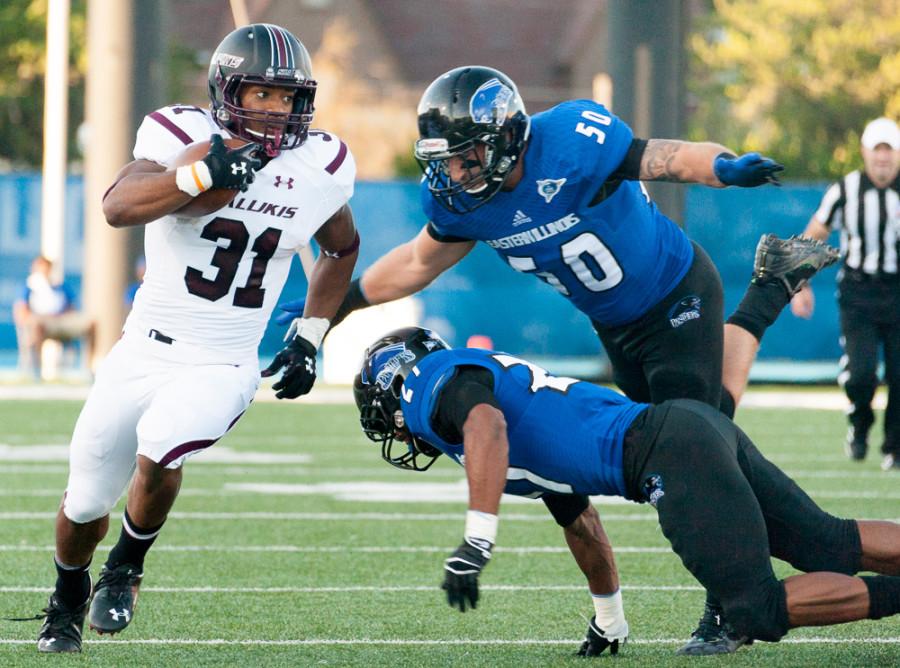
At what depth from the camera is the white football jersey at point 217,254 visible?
163 inches

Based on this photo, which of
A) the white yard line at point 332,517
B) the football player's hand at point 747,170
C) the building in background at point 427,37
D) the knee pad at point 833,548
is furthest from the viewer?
the building in background at point 427,37

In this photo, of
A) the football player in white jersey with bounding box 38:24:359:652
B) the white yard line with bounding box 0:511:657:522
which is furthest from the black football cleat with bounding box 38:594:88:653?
the white yard line with bounding box 0:511:657:522

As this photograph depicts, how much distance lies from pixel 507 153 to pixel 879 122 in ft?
15.2

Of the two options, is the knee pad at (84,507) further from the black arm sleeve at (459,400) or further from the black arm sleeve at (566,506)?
the black arm sleeve at (566,506)

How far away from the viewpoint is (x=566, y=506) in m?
4.03

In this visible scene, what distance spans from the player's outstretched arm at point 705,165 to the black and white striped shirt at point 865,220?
13.8 feet

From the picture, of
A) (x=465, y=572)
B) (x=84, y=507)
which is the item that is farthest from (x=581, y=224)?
(x=84, y=507)

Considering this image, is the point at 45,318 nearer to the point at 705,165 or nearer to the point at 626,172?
the point at 626,172

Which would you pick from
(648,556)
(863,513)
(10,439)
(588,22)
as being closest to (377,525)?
(648,556)

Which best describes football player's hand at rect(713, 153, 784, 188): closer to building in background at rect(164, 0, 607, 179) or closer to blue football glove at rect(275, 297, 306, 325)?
blue football glove at rect(275, 297, 306, 325)

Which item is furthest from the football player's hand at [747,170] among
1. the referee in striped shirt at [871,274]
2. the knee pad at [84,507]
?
the referee in striped shirt at [871,274]

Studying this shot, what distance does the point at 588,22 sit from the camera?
35781 mm

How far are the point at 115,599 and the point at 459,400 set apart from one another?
115 centimetres

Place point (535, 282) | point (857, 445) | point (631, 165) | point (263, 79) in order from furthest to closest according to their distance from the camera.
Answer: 1. point (535, 282)
2. point (857, 445)
3. point (631, 165)
4. point (263, 79)
